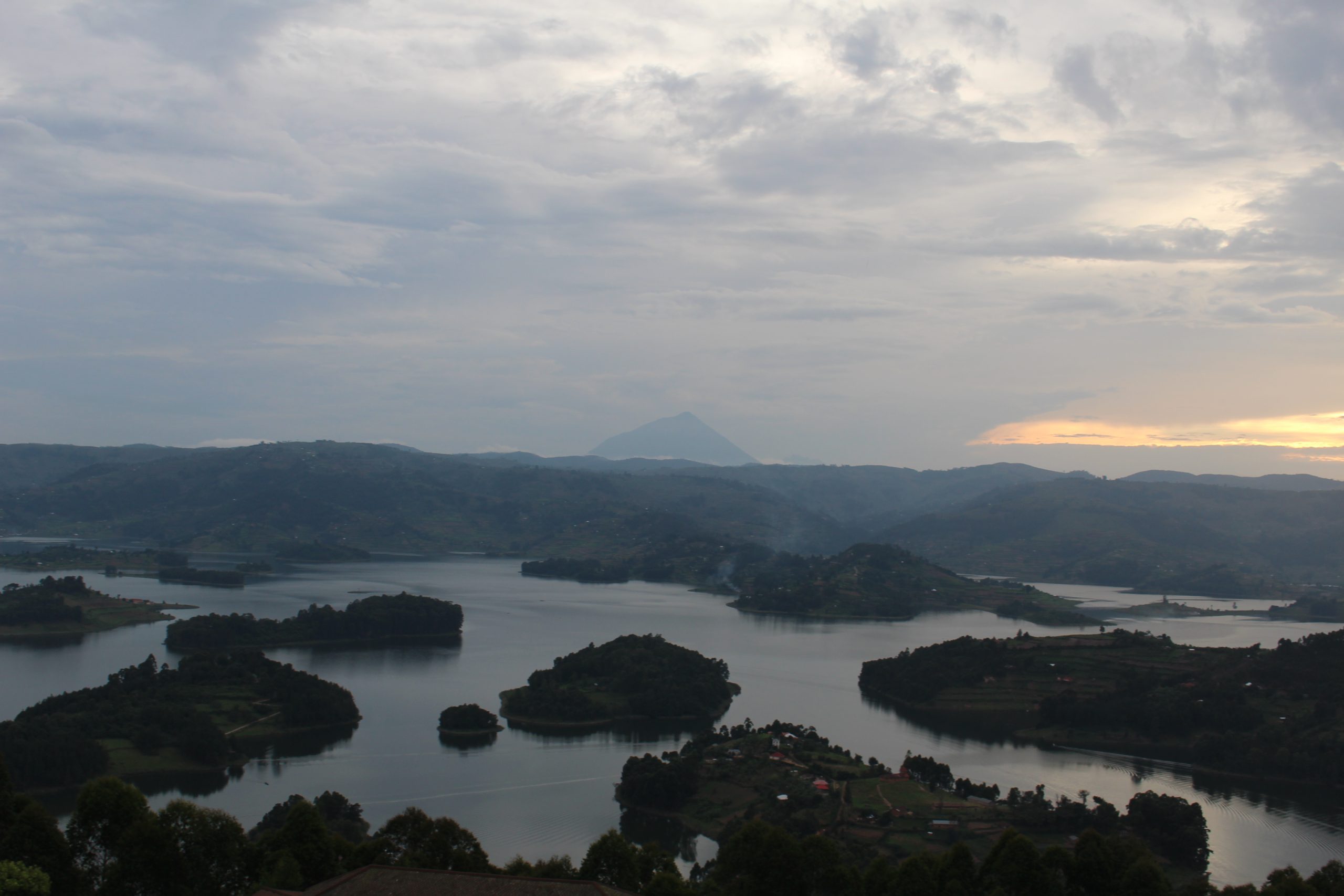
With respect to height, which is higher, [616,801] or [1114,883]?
[1114,883]

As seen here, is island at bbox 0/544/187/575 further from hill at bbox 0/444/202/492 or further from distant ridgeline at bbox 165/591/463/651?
hill at bbox 0/444/202/492

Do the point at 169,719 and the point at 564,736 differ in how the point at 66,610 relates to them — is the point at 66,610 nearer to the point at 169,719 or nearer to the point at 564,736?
the point at 169,719

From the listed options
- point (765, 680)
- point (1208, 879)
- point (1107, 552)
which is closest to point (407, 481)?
point (1107, 552)

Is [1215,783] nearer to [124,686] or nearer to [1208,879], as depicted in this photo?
[1208,879]

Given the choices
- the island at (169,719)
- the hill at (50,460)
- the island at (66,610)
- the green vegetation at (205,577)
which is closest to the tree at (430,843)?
the island at (169,719)

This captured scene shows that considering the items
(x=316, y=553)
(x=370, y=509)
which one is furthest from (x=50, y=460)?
(x=316, y=553)

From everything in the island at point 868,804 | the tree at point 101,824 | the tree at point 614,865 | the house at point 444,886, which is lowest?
the island at point 868,804

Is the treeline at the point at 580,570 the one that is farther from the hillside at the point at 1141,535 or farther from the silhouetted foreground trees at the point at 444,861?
the silhouetted foreground trees at the point at 444,861
